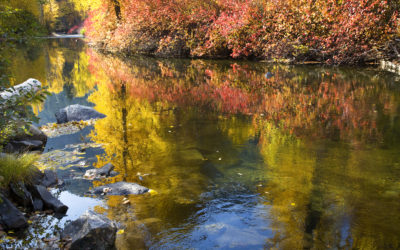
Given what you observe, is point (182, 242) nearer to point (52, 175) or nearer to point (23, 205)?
point (23, 205)

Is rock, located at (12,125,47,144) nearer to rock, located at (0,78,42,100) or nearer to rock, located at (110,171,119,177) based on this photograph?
rock, located at (0,78,42,100)

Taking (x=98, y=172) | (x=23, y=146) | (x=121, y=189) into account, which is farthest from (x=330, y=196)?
(x=23, y=146)

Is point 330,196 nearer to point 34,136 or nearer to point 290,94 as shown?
point 34,136

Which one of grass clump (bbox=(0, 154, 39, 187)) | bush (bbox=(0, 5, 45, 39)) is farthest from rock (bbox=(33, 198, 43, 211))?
bush (bbox=(0, 5, 45, 39))

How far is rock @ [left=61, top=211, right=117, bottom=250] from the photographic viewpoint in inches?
138

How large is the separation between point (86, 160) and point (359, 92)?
8.79m

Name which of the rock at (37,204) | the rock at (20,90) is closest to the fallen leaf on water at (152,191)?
the rock at (37,204)

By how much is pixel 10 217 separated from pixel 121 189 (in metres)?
1.38

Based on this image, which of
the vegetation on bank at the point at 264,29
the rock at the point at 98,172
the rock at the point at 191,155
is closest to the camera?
the rock at the point at 98,172

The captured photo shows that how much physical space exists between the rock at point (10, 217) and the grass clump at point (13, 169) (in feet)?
1.58

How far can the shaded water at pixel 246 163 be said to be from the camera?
3986mm

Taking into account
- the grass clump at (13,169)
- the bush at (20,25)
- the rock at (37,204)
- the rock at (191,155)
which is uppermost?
the bush at (20,25)

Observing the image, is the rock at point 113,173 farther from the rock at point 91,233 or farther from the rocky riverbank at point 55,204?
the rock at point 91,233

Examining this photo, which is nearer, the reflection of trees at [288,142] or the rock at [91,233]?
the rock at [91,233]
